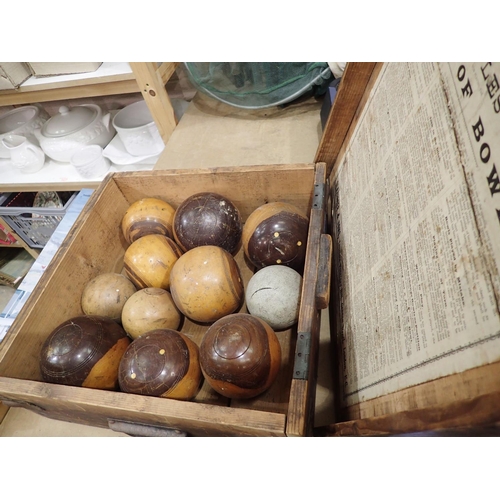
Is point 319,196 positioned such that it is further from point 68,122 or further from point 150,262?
point 68,122

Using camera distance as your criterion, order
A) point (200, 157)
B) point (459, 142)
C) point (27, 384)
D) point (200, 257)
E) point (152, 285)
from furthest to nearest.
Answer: point (200, 157) < point (152, 285) < point (200, 257) < point (27, 384) < point (459, 142)

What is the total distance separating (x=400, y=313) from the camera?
0.55 meters

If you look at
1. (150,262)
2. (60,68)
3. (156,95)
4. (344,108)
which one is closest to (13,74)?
(60,68)

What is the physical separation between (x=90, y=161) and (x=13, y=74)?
50cm

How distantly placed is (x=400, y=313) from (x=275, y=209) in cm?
56

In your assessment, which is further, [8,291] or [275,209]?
[8,291]

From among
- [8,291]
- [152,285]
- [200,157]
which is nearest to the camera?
[152,285]

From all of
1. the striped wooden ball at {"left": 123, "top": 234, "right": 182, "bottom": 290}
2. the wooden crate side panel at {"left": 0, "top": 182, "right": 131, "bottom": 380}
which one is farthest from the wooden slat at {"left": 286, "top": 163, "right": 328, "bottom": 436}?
the wooden crate side panel at {"left": 0, "top": 182, "right": 131, "bottom": 380}

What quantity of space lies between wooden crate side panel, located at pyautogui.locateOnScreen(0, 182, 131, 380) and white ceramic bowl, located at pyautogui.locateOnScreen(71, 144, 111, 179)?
27.0 inches

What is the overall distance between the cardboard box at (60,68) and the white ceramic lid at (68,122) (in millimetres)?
255

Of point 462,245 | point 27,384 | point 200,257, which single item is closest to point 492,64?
point 462,245

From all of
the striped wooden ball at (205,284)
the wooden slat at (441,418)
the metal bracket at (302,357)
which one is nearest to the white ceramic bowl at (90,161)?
the striped wooden ball at (205,284)

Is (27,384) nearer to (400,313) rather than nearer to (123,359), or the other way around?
(123,359)

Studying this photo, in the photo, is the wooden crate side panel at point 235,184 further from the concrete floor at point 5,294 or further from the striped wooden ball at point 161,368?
the concrete floor at point 5,294
